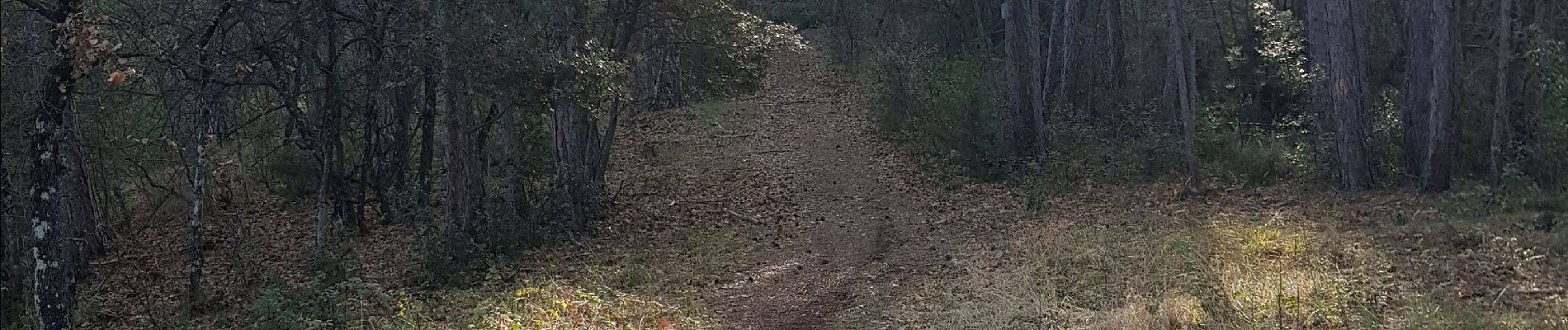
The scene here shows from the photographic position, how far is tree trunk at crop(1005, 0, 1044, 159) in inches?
736

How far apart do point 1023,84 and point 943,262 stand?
7299 millimetres

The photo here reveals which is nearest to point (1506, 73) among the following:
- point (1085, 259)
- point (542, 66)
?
point (1085, 259)

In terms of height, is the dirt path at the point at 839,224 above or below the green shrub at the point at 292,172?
below

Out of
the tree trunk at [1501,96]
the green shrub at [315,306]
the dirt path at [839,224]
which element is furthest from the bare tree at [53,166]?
the tree trunk at [1501,96]

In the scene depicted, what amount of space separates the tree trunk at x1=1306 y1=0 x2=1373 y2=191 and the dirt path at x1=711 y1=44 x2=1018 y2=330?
4.65 metres

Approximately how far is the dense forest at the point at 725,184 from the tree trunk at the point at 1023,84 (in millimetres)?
60

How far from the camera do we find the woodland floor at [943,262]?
8734mm

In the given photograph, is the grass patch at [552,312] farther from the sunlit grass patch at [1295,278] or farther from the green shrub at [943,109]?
the green shrub at [943,109]

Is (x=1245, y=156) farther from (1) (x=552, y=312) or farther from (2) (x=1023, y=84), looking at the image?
(1) (x=552, y=312)

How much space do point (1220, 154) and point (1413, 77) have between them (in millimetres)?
3997

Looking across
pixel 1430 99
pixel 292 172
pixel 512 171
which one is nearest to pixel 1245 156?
pixel 1430 99

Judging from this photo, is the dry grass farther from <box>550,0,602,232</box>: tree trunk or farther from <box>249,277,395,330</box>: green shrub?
<box>550,0,602,232</box>: tree trunk

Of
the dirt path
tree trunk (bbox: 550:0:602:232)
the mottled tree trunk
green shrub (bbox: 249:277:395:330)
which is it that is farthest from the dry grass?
the mottled tree trunk

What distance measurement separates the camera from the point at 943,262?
1238 centimetres
